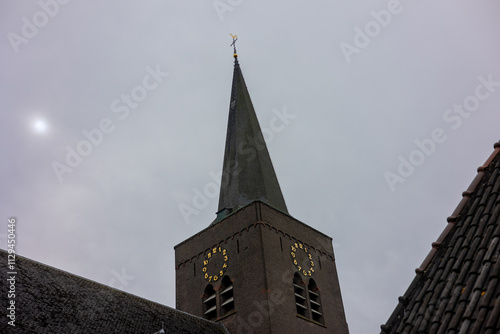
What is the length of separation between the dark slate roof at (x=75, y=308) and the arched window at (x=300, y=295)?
10.8ft

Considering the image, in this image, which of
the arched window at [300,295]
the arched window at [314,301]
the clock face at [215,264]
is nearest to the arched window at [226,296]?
the clock face at [215,264]

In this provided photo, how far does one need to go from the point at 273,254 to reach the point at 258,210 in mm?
1888

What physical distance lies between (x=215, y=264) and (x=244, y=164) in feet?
17.1

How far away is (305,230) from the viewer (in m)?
22.8

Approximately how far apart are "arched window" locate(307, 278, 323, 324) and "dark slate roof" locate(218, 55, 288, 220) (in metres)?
3.73

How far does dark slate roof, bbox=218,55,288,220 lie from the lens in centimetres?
2309

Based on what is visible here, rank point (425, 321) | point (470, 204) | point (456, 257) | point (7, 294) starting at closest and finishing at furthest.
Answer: point (425, 321)
point (456, 257)
point (470, 204)
point (7, 294)

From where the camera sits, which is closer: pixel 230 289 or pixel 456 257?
pixel 456 257

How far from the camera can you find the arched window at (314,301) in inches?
817

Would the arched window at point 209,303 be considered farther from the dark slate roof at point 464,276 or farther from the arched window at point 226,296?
the dark slate roof at point 464,276

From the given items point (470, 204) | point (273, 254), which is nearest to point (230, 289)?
point (273, 254)

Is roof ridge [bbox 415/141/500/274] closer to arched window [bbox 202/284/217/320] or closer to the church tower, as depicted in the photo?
the church tower

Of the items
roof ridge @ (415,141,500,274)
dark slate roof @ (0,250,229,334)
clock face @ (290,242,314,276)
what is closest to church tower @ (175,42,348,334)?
clock face @ (290,242,314,276)

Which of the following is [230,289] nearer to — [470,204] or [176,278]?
[176,278]
